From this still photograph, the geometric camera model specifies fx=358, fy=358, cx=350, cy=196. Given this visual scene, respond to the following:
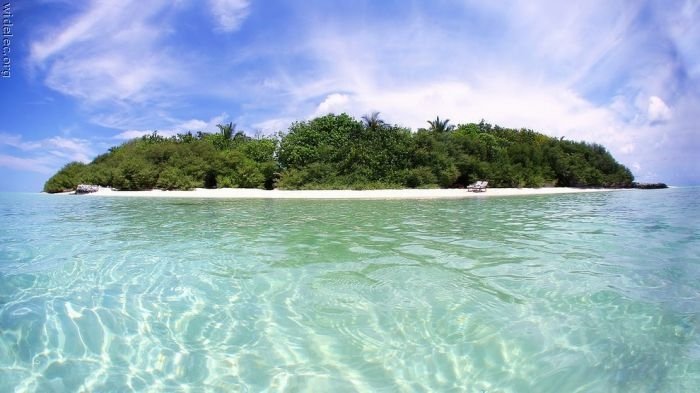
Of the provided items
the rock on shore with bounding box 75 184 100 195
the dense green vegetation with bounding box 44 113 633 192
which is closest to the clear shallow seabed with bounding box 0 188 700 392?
the dense green vegetation with bounding box 44 113 633 192

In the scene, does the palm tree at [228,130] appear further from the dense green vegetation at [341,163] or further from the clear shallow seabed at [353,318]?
the clear shallow seabed at [353,318]

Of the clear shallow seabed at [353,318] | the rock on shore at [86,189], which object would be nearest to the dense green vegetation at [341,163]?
the rock on shore at [86,189]

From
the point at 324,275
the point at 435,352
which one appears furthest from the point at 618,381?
the point at 324,275

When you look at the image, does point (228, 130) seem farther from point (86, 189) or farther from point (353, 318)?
point (353, 318)

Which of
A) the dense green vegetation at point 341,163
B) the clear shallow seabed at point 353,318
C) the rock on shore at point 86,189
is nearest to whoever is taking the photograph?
the clear shallow seabed at point 353,318

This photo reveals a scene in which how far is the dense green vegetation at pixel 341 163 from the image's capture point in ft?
106

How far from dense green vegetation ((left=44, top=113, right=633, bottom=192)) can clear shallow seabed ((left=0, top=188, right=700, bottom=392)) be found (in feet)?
82.8

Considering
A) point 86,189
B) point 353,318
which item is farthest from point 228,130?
point 353,318

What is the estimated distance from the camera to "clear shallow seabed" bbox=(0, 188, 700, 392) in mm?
2787

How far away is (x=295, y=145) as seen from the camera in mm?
34812

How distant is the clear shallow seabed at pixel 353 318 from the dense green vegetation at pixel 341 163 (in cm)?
2523

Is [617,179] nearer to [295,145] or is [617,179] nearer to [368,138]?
[368,138]

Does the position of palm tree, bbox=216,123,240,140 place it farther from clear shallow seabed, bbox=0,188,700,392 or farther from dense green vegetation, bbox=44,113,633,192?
clear shallow seabed, bbox=0,188,700,392

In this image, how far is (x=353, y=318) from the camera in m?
3.69
